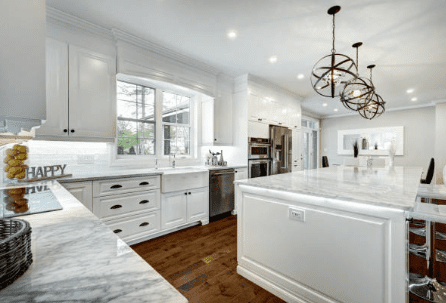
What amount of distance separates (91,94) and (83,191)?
118 cm

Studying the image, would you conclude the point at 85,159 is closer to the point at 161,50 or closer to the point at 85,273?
the point at 161,50

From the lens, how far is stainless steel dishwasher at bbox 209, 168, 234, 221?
3586 mm

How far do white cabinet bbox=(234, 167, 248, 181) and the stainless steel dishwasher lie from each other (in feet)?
0.36

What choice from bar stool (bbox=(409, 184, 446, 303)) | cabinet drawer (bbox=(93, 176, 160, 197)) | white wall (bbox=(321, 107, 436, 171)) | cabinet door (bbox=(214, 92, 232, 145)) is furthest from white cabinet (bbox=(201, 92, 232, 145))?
white wall (bbox=(321, 107, 436, 171))

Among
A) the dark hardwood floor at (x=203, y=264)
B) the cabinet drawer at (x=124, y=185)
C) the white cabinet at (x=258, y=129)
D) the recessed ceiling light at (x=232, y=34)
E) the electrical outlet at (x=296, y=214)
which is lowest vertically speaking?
the dark hardwood floor at (x=203, y=264)

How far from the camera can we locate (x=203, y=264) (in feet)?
7.22

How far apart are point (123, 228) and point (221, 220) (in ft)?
5.36

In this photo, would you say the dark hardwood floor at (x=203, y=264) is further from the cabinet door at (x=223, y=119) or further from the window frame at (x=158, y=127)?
the cabinet door at (x=223, y=119)

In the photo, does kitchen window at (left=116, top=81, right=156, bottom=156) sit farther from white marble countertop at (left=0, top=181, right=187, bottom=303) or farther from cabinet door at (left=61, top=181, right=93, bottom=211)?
white marble countertop at (left=0, top=181, right=187, bottom=303)

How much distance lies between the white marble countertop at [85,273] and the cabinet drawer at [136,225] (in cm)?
193

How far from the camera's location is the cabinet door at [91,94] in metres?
2.46

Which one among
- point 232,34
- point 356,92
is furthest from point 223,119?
point 356,92

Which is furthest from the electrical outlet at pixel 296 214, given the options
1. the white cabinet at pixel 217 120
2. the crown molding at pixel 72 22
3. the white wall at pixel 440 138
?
the white wall at pixel 440 138

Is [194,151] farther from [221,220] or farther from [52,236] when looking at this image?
[52,236]
